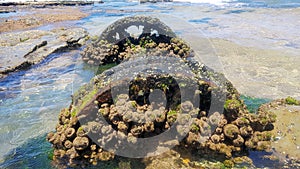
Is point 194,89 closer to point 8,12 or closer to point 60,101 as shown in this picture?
point 60,101

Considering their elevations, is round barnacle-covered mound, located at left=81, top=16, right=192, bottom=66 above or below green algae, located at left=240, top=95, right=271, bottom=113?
above

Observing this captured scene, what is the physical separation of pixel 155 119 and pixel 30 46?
54.9 feet

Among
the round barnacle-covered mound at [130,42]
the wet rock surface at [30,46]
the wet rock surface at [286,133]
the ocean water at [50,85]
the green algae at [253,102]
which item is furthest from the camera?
the wet rock surface at [30,46]

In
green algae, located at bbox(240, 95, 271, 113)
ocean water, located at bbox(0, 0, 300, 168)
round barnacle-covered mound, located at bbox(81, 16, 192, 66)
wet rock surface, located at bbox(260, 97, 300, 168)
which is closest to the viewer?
wet rock surface, located at bbox(260, 97, 300, 168)

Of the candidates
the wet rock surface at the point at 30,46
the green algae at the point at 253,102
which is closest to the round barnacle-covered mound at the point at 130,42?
the wet rock surface at the point at 30,46

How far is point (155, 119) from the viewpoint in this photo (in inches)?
313

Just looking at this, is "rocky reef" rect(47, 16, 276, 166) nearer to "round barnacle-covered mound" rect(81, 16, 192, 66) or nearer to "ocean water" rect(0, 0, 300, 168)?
"ocean water" rect(0, 0, 300, 168)

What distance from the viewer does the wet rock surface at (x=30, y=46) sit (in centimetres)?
1750

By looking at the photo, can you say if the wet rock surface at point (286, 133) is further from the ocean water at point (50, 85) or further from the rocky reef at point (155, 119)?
the ocean water at point (50, 85)

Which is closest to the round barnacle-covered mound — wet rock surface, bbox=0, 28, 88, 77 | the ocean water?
the ocean water

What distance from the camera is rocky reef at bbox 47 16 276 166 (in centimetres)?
776

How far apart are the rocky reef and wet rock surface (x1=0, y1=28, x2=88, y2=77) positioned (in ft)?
33.5

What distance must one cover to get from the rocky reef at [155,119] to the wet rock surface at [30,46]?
10207 mm

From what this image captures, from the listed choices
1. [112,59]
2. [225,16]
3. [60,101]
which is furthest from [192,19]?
[60,101]
